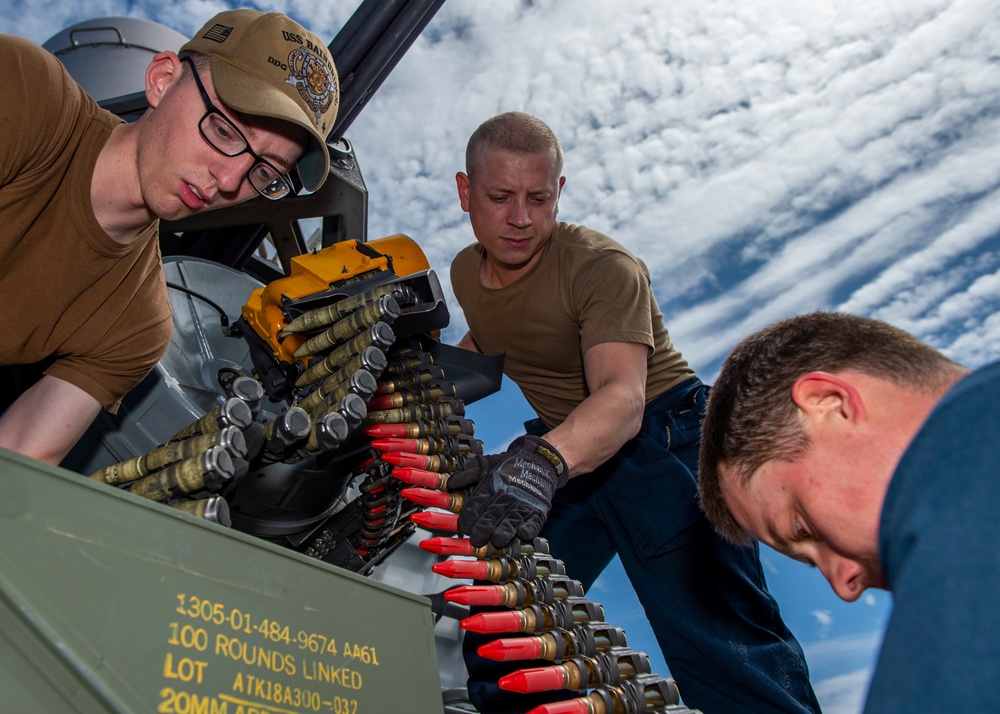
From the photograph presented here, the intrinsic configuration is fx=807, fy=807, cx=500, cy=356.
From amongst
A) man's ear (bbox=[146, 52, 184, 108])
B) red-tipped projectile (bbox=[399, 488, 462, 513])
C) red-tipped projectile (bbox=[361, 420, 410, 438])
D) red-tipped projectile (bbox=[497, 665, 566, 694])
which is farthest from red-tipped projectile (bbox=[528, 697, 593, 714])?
man's ear (bbox=[146, 52, 184, 108])

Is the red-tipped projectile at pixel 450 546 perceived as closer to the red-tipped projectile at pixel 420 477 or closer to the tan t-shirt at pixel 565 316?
the red-tipped projectile at pixel 420 477

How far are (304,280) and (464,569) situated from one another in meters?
1.78

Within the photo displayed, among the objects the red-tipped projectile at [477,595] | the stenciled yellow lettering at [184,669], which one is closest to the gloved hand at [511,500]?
the red-tipped projectile at [477,595]

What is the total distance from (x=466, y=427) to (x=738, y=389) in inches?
77.2

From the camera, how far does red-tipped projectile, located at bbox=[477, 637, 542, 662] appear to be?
2.56 meters

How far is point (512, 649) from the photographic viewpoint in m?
2.59

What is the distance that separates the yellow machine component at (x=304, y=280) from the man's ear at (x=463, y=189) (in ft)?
1.43

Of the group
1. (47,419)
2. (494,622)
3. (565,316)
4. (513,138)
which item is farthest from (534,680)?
(513,138)

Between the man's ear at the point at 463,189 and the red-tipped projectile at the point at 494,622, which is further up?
the man's ear at the point at 463,189

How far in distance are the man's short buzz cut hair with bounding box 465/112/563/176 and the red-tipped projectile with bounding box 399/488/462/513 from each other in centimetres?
160

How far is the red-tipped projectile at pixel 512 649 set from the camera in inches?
101

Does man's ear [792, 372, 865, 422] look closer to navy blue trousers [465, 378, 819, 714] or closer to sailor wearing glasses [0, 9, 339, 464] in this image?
sailor wearing glasses [0, 9, 339, 464]

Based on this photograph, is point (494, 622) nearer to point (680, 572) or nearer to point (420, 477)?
point (420, 477)

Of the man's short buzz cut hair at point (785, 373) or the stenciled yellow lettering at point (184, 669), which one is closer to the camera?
the stenciled yellow lettering at point (184, 669)
